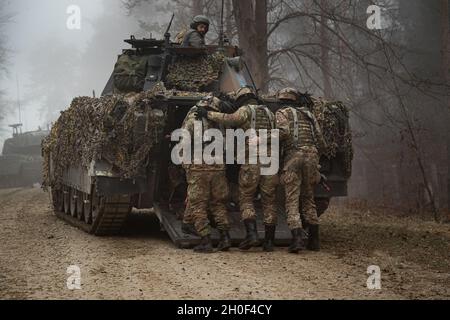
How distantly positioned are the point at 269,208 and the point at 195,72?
3330 mm

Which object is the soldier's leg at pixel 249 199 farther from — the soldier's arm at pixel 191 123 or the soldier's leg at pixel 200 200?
the soldier's arm at pixel 191 123

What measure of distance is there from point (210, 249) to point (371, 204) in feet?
31.0

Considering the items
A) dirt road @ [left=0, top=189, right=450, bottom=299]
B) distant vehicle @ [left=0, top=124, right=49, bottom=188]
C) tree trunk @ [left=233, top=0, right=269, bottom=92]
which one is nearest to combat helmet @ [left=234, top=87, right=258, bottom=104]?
dirt road @ [left=0, top=189, right=450, bottom=299]

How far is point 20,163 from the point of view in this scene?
1153 inches

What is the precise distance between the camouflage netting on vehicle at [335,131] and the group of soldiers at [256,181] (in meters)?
1.13

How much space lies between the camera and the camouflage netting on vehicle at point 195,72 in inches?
438

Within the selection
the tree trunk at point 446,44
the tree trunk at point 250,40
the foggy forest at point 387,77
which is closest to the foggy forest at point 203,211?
the foggy forest at point 387,77

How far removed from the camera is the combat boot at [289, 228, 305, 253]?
336 inches

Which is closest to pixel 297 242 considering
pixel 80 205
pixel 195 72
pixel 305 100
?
pixel 305 100

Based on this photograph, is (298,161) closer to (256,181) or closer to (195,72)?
(256,181)

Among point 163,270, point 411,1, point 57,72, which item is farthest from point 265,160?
point 57,72

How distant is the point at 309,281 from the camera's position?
674 centimetres
